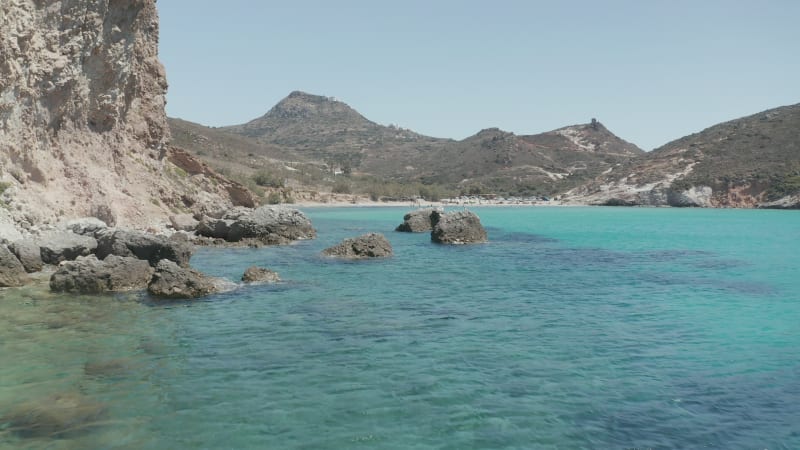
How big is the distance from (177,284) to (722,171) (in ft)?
305

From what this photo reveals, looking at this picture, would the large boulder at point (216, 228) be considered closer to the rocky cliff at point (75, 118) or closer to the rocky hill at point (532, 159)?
the rocky cliff at point (75, 118)

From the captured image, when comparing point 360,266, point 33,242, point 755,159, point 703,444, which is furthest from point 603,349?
point 755,159

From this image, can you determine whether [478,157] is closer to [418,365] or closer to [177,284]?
[177,284]

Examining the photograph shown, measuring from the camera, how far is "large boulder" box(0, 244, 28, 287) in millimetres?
15406

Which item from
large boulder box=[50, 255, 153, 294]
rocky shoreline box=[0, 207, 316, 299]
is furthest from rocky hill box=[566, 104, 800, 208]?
large boulder box=[50, 255, 153, 294]

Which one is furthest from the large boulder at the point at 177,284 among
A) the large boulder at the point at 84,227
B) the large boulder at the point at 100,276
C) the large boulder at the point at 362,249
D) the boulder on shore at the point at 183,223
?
the boulder on shore at the point at 183,223

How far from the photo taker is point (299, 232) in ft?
112

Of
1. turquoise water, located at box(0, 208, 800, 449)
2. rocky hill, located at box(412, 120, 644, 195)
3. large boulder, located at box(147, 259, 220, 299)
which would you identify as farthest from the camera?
rocky hill, located at box(412, 120, 644, 195)

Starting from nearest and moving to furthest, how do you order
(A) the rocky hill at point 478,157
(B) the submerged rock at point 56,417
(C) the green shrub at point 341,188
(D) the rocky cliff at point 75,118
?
(B) the submerged rock at point 56,417, (D) the rocky cliff at point 75,118, (C) the green shrub at point 341,188, (A) the rocky hill at point 478,157

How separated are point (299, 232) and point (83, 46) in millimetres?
14434

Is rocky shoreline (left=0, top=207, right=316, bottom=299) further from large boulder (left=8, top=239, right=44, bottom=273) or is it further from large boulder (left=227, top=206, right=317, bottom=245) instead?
→ large boulder (left=227, top=206, right=317, bottom=245)

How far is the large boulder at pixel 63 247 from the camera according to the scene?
728 inches

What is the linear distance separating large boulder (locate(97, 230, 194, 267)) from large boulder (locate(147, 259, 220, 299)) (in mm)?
2785

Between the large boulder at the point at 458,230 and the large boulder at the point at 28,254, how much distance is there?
2052 centimetres
